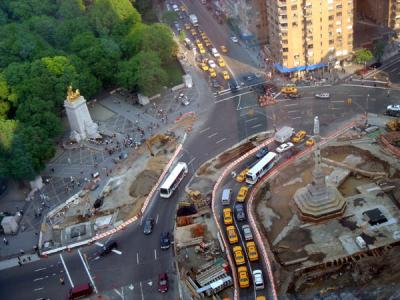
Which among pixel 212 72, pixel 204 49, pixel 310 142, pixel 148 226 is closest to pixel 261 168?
pixel 310 142

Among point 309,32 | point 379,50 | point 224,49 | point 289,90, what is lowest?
point 289,90

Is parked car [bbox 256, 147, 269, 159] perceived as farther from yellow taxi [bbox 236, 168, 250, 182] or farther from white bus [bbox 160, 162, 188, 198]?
white bus [bbox 160, 162, 188, 198]

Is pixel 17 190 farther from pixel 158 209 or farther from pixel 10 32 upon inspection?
pixel 10 32

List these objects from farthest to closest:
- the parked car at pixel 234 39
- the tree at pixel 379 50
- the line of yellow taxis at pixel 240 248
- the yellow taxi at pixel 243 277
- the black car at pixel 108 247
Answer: the parked car at pixel 234 39 < the tree at pixel 379 50 < the black car at pixel 108 247 < the line of yellow taxis at pixel 240 248 < the yellow taxi at pixel 243 277

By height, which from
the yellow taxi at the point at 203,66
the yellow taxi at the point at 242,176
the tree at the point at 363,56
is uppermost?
the tree at the point at 363,56

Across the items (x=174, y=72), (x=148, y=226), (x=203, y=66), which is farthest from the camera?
(x=203, y=66)

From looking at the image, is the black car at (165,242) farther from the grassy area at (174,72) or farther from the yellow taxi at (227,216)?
the grassy area at (174,72)

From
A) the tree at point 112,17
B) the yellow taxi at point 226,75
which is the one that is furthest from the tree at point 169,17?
the yellow taxi at point 226,75

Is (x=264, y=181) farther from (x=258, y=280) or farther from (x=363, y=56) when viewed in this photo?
(x=363, y=56)
